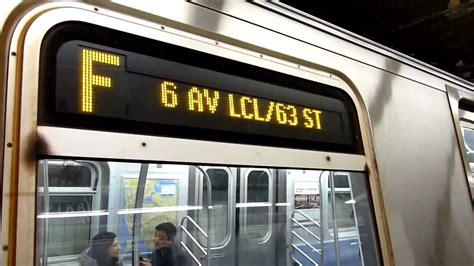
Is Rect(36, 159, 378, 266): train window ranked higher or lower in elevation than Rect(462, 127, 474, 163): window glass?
lower

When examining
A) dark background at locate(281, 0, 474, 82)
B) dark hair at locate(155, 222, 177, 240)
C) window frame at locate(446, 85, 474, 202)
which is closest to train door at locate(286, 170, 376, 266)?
dark hair at locate(155, 222, 177, 240)

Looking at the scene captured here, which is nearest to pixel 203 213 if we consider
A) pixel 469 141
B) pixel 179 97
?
pixel 179 97

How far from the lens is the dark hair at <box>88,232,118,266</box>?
1254 mm

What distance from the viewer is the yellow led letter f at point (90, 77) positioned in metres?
1.12

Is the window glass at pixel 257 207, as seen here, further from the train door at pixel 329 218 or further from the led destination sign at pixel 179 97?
the led destination sign at pixel 179 97

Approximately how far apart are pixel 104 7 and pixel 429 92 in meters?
1.94

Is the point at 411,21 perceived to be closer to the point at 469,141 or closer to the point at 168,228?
the point at 469,141

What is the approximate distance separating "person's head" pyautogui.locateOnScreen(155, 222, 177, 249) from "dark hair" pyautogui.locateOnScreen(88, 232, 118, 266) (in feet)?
1.10

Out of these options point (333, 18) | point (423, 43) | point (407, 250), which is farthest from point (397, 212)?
point (423, 43)

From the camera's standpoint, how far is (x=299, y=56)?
1.75 metres

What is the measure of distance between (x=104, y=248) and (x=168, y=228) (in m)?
0.47

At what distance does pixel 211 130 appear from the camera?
4.54ft

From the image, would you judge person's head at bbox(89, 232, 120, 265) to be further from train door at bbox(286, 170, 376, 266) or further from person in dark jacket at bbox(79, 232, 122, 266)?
train door at bbox(286, 170, 376, 266)

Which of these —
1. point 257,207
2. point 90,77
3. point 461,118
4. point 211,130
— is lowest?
point 257,207
